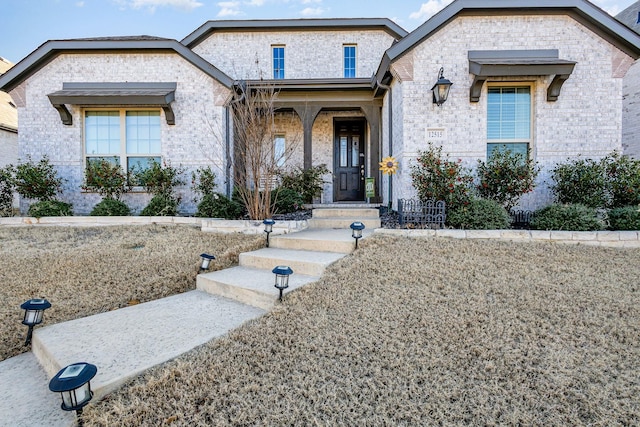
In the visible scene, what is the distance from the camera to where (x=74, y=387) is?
172cm

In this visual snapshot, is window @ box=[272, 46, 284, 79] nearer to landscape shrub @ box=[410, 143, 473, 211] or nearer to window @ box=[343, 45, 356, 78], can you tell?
window @ box=[343, 45, 356, 78]

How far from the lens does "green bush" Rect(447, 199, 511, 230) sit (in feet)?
17.8

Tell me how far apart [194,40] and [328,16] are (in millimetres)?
4338

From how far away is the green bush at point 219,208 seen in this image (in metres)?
6.58

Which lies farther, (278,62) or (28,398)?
(278,62)

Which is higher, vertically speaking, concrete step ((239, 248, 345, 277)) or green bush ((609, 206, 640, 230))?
green bush ((609, 206, 640, 230))

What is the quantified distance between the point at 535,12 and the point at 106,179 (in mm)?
9868

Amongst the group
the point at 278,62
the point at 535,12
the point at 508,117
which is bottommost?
A: the point at 508,117

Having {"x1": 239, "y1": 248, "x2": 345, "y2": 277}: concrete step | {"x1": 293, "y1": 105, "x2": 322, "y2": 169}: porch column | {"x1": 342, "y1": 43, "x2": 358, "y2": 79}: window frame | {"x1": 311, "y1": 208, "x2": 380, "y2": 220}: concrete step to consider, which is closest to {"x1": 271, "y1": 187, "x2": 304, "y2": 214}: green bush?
{"x1": 311, "y1": 208, "x2": 380, "y2": 220}: concrete step

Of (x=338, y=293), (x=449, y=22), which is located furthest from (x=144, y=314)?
(x=449, y=22)

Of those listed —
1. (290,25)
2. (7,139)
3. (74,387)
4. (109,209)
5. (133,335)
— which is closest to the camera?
(74,387)

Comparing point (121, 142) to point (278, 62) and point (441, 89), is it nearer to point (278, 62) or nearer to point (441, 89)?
point (278, 62)

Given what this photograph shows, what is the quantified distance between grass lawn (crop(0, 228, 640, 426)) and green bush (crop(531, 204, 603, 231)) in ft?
4.95

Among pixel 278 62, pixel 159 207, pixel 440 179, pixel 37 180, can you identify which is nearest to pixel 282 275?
pixel 440 179
